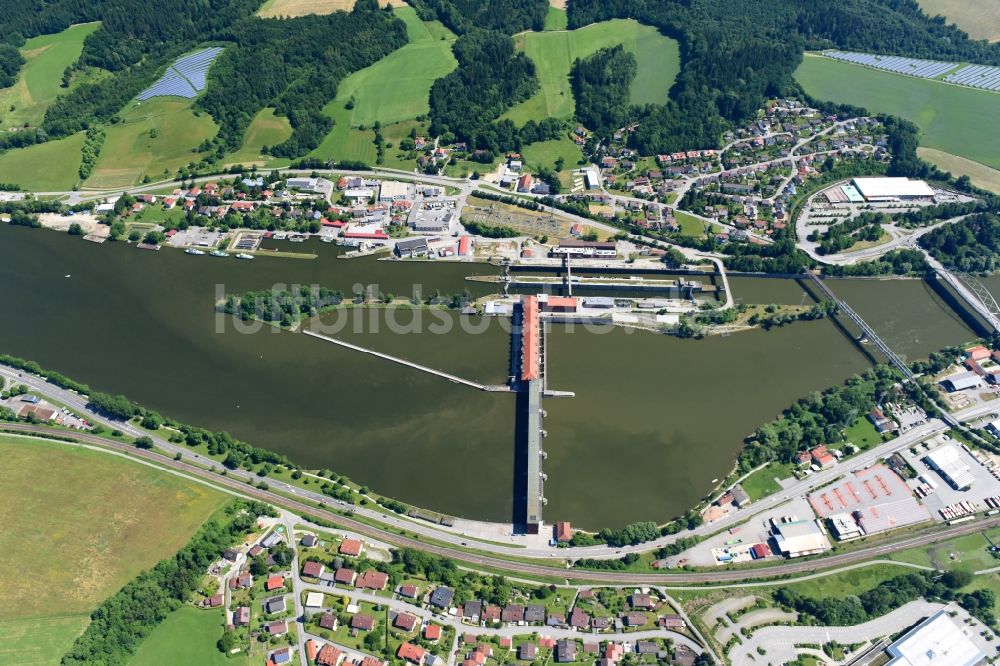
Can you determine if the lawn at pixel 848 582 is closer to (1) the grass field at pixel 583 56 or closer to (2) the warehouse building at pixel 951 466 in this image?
(2) the warehouse building at pixel 951 466

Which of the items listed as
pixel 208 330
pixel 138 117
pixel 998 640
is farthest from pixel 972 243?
pixel 138 117

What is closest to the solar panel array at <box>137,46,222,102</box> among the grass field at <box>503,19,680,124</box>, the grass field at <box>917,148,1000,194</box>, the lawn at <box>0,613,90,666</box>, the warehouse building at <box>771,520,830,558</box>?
the grass field at <box>503,19,680,124</box>

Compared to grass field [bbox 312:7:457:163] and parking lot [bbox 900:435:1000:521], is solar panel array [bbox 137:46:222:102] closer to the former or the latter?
grass field [bbox 312:7:457:163]

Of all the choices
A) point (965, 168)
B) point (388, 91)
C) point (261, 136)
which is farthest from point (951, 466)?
point (261, 136)

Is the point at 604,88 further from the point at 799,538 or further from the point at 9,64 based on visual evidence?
the point at 9,64

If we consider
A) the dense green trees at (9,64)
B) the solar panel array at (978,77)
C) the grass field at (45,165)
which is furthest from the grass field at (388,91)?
the solar panel array at (978,77)

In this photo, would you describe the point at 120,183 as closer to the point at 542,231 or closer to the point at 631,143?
the point at 542,231
